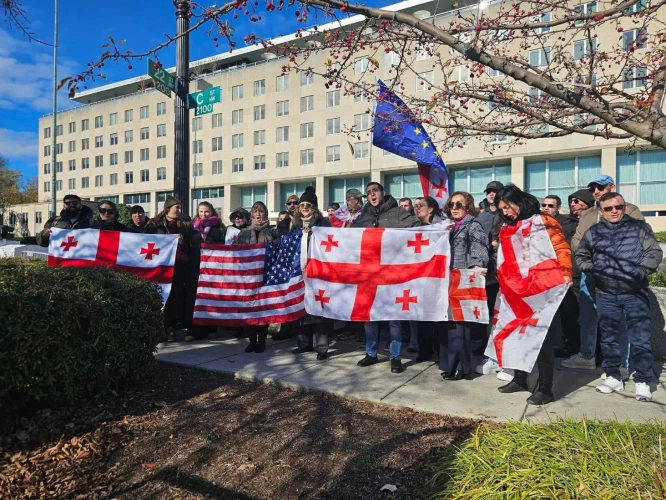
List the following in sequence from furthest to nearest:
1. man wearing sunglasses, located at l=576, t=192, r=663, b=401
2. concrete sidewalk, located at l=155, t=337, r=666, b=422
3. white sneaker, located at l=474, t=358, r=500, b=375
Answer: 1. white sneaker, located at l=474, t=358, r=500, b=375
2. man wearing sunglasses, located at l=576, t=192, r=663, b=401
3. concrete sidewalk, located at l=155, t=337, r=666, b=422

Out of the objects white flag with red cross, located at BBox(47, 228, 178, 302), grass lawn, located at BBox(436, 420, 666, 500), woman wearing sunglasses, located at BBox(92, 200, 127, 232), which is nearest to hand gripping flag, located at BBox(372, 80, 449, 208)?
white flag with red cross, located at BBox(47, 228, 178, 302)

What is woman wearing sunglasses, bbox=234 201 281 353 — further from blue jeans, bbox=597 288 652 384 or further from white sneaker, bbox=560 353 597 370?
blue jeans, bbox=597 288 652 384

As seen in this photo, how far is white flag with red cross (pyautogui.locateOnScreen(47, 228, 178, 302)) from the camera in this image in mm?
6668

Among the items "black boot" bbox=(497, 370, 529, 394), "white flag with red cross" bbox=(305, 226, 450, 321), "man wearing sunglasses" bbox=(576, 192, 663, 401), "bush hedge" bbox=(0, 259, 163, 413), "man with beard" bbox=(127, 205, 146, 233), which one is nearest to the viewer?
"bush hedge" bbox=(0, 259, 163, 413)

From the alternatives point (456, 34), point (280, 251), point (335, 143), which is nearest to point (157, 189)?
point (335, 143)

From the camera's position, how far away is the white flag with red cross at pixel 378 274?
5453 mm

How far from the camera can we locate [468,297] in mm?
5258

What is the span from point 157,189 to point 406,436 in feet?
189

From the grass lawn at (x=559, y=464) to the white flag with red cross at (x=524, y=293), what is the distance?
1237 millimetres

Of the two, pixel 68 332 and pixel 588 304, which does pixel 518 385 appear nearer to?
pixel 588 304

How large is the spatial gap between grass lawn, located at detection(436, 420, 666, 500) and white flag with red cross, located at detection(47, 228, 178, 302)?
4.79m

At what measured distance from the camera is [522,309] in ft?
15.1

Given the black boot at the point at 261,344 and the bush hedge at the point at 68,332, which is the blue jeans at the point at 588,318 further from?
the bush hedge at the point at 68,332

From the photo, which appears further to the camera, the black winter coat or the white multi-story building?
the white multi-story building
